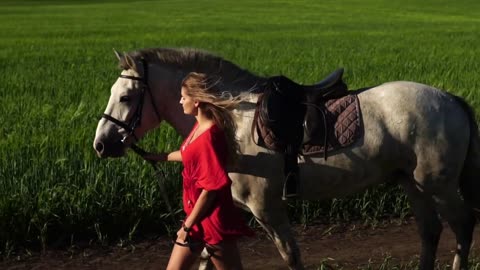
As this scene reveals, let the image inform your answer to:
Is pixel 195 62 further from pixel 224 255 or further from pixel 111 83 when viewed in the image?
pixel 111 83

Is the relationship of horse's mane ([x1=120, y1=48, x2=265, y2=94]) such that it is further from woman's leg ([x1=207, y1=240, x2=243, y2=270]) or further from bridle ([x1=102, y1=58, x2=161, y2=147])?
woman's leg ([x1=207, y1=240, x2=243, y2=270])

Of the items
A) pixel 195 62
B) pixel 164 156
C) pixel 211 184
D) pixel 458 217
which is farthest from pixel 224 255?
pixel 458 217

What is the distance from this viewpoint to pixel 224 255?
4727 mm

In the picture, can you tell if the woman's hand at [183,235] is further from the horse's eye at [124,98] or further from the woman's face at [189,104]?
the horse's eye at [124,98]

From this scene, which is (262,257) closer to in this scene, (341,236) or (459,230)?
(341,236)

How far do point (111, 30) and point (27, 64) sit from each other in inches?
737

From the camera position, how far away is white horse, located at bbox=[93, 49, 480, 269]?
5.44m

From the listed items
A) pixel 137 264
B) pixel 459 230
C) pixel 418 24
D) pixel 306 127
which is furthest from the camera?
pixel 418 24

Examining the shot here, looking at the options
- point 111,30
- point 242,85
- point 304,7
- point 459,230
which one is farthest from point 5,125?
point 304,7

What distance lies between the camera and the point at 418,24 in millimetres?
44875

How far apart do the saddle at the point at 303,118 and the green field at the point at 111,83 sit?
243 cm

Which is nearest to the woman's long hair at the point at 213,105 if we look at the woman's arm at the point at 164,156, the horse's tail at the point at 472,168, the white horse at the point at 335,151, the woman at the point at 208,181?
the woman at the point at 208,181

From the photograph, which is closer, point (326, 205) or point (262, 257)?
point (262, 257)

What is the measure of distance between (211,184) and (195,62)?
1.34 m
